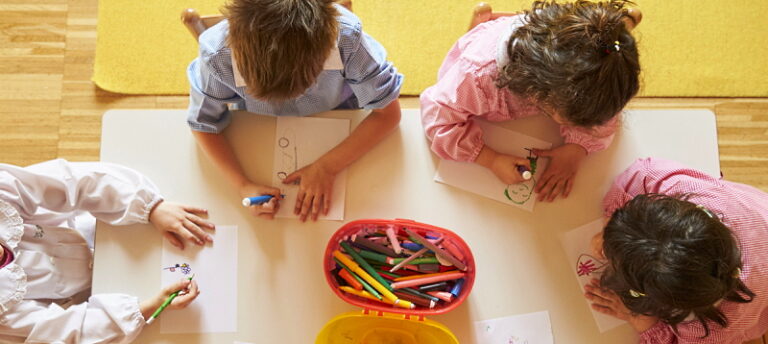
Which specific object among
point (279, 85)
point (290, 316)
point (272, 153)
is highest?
point (279, 85)

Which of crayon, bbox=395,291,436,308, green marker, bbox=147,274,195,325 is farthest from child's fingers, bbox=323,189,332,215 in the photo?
green marker, bbox=147,274,195,325

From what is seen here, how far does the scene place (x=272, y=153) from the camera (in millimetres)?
1033

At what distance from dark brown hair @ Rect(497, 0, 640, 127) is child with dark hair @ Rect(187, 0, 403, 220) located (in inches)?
10.7

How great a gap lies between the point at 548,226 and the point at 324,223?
16.5 inches

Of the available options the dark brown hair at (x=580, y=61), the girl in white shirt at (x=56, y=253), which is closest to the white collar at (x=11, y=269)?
the girl in white shirt at (x=56, y=253)

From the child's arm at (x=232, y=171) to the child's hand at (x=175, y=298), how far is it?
175mm

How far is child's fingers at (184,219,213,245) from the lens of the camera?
98 centimetres

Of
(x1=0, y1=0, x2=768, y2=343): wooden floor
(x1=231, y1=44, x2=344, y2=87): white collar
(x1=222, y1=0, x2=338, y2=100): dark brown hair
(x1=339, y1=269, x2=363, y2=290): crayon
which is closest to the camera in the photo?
(x1=222, y1=0, x2=338, y2=100): dark brown hair

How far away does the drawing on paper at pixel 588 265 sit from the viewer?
0.99 m

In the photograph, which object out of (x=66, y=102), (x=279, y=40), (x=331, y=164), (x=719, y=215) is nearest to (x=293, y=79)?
(x=279, y=40)

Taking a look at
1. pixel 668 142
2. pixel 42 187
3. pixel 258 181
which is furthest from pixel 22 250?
pixel 668 142

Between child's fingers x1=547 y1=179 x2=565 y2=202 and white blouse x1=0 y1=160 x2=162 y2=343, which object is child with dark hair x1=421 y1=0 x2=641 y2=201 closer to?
child's fingers x1=547 y1=179 x2=565 y2=202

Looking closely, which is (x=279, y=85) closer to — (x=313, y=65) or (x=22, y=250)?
(x=313, y=65)

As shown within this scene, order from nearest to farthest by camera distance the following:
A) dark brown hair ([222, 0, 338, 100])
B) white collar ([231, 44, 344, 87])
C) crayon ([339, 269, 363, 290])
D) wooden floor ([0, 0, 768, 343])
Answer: dark brown hair ([222, 0, 338, 100]), white collar ([231, 44, 344, 87]), crayon ([339, 269, 363, 290]), wooden floor ([0, 0, 768, 343])
